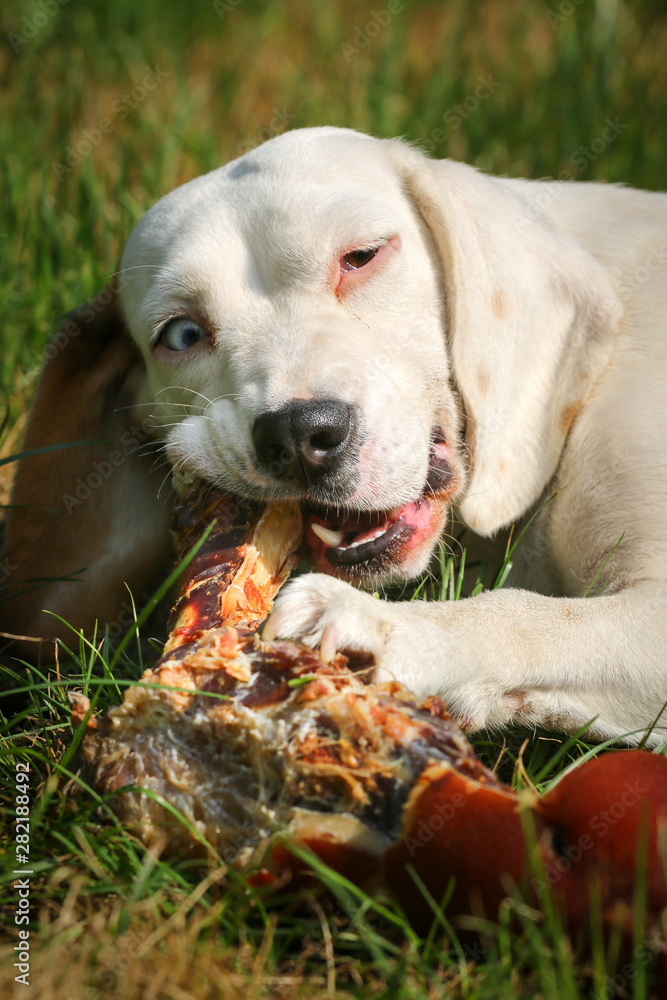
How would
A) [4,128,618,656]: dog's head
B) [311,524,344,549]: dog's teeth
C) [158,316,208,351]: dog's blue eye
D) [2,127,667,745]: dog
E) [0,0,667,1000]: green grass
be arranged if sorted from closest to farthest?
[0,0,667,1000]: green grass → [2,127,667,745]: dog → [4,128,618,656]: dog's head → [311,524,344,549]: dog's teeth → [158,316,208,351]: dog's blue eye

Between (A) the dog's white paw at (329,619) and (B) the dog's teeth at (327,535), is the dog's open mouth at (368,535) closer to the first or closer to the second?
(B) the dog's teeth at (327,535)

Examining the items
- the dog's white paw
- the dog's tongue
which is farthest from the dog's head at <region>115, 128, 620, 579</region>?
the dog's white paw

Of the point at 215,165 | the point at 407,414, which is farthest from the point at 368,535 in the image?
the point at 215,165

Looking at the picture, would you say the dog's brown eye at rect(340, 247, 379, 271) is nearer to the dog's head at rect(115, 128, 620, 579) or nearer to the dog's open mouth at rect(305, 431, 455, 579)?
the dog's head at rect(115, 128, 620, 579)

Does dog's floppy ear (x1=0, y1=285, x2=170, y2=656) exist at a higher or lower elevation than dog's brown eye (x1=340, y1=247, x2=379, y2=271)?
lower

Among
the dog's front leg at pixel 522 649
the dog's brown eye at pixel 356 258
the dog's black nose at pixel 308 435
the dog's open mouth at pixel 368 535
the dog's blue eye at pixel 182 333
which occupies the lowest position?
the dog's front leg at pixel 522 649

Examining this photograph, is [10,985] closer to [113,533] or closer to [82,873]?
[82,873]

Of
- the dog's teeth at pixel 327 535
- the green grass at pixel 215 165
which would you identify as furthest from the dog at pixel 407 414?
the green grass at pixel 215 165

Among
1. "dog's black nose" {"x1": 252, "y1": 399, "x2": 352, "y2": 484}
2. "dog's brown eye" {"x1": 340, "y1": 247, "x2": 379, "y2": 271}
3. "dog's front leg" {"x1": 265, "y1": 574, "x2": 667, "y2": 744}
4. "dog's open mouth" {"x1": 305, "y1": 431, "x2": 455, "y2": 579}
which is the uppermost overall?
"dog's brown eye" {"x1": 340, "y1": 247, "x2": 379, "y2": 271}

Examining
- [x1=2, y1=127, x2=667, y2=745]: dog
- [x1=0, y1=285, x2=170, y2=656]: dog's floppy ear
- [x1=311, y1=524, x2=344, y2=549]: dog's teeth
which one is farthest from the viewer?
[x1=0, y1=285, x2=170, y2=656]: dog's floppy ear
